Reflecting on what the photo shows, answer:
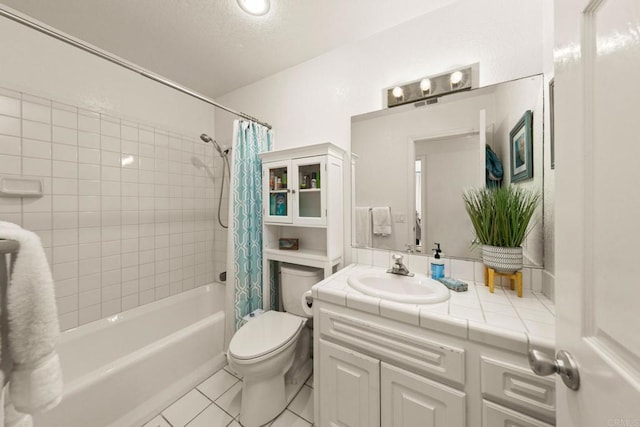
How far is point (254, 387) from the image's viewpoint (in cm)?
125

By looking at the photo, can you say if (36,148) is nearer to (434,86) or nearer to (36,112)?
(36,112)

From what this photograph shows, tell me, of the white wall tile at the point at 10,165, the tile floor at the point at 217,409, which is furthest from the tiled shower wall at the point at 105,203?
the tile floor at the point at 217,409

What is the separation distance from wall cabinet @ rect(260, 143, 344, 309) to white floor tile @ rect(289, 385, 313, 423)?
0.62 metres

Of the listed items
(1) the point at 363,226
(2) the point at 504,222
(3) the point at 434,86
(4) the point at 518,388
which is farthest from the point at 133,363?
(3) the point at 434,86

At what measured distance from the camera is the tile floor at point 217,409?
124 centimetres

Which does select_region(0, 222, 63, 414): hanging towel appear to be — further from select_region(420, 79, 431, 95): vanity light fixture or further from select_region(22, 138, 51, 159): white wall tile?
select_region(420, 79, 431, 95): vanity light fixture

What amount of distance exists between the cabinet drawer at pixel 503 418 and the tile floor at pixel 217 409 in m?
0.90

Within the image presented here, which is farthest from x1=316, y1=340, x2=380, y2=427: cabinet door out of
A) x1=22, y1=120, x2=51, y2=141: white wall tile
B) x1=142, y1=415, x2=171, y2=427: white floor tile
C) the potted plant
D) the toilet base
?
x1=22, y1=120, x2=51, y2=141: white wall tile

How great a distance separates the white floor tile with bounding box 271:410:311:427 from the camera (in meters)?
1.23

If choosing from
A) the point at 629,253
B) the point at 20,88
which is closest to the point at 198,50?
the point at 20,88

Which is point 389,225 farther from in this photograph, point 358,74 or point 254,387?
point 254,387

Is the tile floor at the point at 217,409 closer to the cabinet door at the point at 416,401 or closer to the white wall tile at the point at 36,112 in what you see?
the cabinet door at the point at 416,401

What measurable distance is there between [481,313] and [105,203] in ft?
7.78

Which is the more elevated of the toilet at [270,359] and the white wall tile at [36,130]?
the white wall tile at [36,130]
